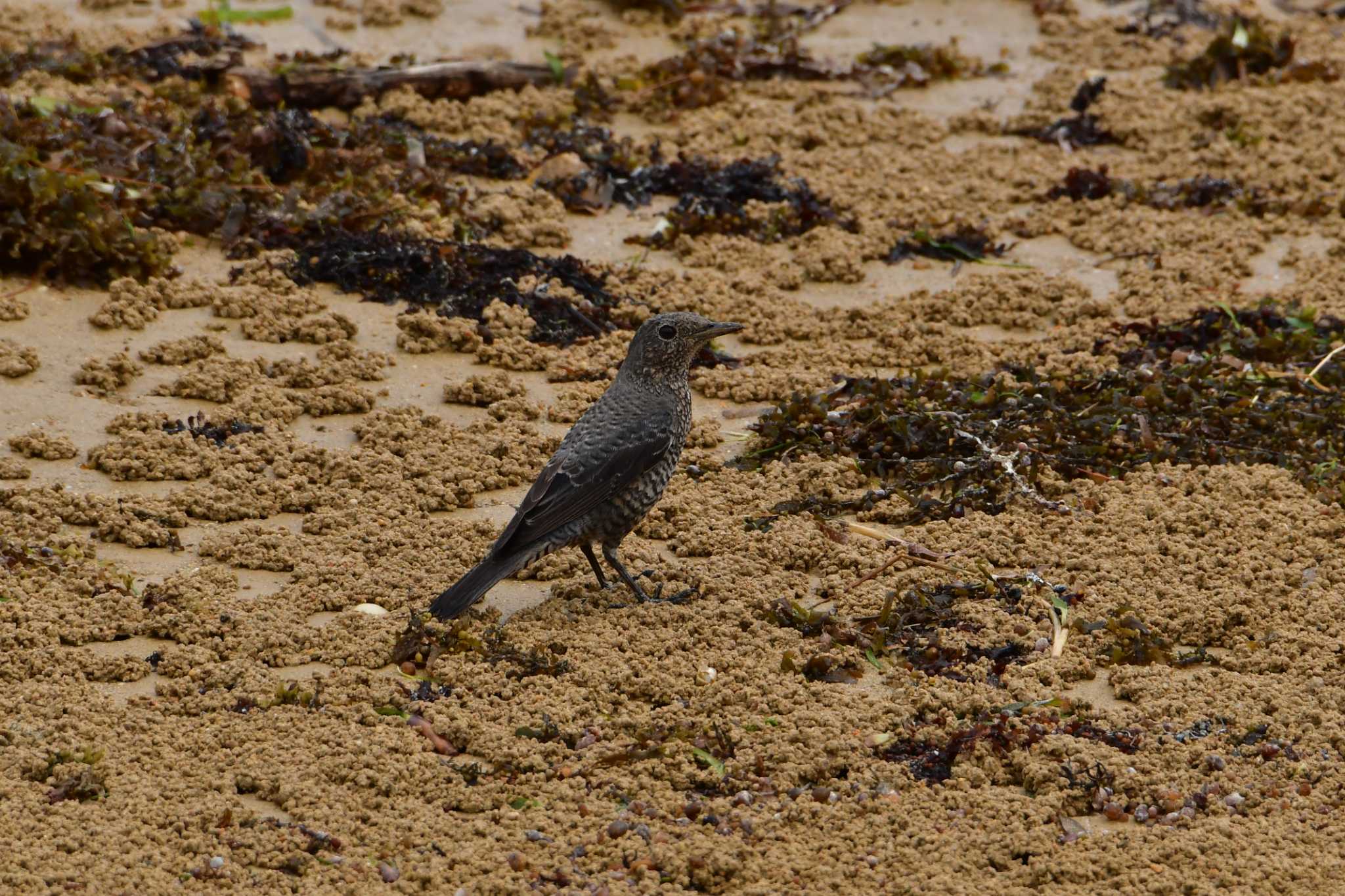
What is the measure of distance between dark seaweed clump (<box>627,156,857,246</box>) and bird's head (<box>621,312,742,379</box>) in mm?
2437

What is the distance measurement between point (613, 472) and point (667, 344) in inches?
26.2

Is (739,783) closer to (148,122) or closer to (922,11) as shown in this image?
(148,122)

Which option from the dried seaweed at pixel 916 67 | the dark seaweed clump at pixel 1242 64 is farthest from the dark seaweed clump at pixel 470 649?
the dark seaweed clump at pixel 1242 64

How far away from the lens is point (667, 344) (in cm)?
618

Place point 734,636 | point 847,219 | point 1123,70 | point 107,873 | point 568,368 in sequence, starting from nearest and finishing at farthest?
1. point 107,873
2. point 734,636
3. point 568,368
4. point 847,219
5. point 1123,70

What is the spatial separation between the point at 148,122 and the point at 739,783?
235 inches

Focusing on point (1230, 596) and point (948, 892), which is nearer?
point (948, 892)

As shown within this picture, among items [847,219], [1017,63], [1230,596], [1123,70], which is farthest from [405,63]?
[1230,596]

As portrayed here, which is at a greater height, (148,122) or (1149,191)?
(148,122)

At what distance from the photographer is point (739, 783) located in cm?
470

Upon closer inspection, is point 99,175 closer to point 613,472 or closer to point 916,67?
point 613,472

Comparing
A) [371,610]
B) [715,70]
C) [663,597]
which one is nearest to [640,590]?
[663,597]

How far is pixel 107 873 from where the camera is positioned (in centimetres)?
423

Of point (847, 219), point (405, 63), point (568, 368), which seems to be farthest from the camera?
point (405, 63)
